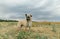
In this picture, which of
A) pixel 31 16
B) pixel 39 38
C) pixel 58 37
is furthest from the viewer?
pixel 31 16

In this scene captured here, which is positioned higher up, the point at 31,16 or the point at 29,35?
the point at 31,16

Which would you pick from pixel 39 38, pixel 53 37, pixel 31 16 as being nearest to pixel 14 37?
pixel 39 38

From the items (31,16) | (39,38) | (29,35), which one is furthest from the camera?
(31,16)

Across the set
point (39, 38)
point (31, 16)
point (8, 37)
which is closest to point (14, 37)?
point (8, 37)

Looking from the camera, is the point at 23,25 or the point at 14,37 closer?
the point at 14,37

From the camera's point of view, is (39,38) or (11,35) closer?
(39,38)

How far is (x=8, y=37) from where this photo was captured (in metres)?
13.8

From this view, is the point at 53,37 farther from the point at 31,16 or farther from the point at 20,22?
the point at 20,22

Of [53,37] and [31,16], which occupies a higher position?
[31,16]

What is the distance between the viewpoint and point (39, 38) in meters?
13.3

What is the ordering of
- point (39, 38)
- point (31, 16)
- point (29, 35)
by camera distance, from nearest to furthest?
point (39, 38) < point (29, 35) < point (31, 16)

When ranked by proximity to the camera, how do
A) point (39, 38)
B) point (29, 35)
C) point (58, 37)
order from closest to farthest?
point (39, 38), point (29, 35), point (58, 37)

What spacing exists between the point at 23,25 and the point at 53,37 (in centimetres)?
408

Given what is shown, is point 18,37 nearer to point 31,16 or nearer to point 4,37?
point 4,37
